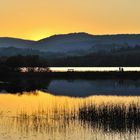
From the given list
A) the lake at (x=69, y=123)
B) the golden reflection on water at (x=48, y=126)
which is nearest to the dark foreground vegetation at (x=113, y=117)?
the lake at (x=69, y=123)

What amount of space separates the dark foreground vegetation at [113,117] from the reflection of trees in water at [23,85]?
23.5 m

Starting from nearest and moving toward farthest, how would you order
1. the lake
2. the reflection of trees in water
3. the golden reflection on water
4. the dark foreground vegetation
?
the golden reflection on water → the lake → the dark foreground vegetation → the reflection of trees in water

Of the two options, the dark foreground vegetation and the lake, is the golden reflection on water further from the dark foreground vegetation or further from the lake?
the dark foreground vegetation

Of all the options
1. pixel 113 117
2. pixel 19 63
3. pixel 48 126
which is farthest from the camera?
pixel 19 63

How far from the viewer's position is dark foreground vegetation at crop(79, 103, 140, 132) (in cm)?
2759

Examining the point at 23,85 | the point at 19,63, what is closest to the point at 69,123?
the point at 23,85

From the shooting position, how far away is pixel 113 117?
96.9 ft

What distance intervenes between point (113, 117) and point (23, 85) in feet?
110

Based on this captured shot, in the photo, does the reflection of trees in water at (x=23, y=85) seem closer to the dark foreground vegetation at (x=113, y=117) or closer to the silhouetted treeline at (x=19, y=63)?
the silhouetted treeline at (x=19, y=63)

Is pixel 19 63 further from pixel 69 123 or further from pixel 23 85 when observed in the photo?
pixel 69 123

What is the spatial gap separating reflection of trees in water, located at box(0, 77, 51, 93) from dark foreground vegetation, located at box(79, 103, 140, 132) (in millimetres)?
23499

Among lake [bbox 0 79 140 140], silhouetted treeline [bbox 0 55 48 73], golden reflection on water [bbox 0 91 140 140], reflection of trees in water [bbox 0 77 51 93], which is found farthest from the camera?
silhouetted treeline [bbox 0 55 48 73]

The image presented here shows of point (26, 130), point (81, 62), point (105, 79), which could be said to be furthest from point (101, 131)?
A: point (81, 62)

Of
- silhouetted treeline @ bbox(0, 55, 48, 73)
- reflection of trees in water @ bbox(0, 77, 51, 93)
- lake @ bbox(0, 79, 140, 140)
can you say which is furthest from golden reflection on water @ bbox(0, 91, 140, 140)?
silhouetted treeline @ bbox(0, 55, 48, 73)
